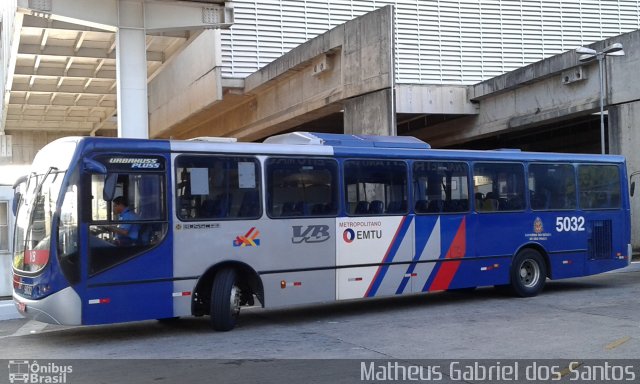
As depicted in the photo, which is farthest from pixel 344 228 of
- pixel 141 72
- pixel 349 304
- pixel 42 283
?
pixel 141 72

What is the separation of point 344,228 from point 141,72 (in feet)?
34.1

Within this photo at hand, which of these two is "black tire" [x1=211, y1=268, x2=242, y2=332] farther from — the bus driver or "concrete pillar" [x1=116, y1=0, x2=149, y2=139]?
"concrete pillar" [x1=116, y1=0, x2=149, y2=139]

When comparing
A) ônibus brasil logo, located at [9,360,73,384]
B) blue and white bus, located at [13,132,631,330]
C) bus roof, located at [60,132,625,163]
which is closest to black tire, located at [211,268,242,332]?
blue and white bus, located at [13,132,631,330]

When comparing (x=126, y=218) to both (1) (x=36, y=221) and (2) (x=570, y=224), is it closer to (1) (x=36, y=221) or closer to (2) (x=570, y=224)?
(1) (x=36, y=221)

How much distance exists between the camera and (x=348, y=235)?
39.3ft

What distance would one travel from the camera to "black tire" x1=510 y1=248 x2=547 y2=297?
14.0m

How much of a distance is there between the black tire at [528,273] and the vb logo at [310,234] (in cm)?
433

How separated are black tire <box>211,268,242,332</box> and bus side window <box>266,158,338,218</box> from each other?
1.19 m

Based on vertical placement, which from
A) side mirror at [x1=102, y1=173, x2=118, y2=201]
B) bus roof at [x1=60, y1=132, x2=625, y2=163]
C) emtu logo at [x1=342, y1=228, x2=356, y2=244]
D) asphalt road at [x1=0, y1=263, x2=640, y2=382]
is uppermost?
bus roof at [x1=60, y1=132, x2=625, y2=163]

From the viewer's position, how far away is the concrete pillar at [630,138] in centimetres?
2214

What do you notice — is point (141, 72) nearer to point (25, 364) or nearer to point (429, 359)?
point (25, 364)

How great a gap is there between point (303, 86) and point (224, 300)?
15.3 metres

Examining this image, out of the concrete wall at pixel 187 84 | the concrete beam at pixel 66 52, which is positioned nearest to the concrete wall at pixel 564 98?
the concrete wall at pixel 187 84

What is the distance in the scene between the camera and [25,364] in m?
8.73
